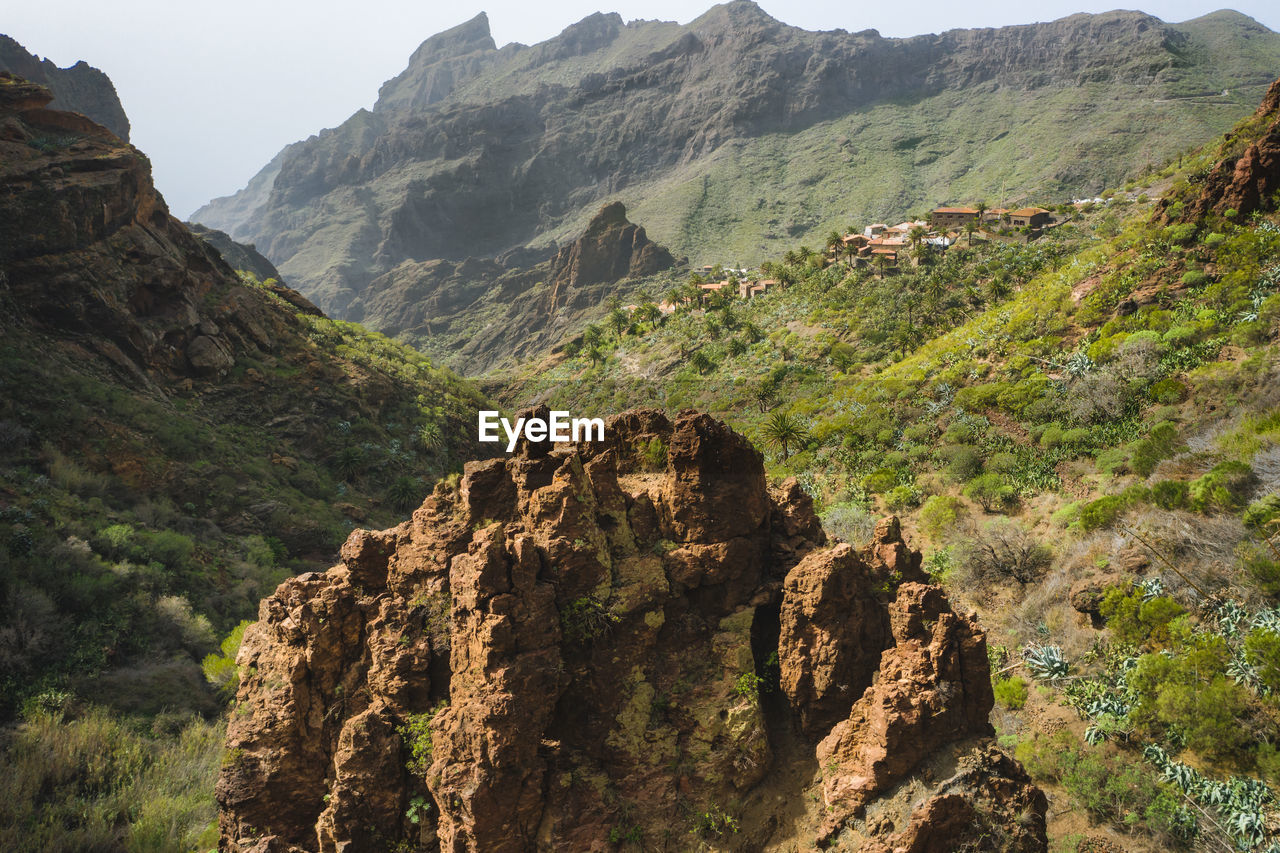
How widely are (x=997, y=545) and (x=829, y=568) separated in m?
15.6

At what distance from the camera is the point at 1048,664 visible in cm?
1538

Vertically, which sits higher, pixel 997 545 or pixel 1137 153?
pixel 1137 153

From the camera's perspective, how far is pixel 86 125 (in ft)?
153

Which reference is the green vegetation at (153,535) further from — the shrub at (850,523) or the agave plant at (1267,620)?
the shrub at (850,523)

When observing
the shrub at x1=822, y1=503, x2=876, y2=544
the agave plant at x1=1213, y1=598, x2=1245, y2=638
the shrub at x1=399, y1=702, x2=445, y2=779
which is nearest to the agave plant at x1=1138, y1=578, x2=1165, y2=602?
the agave plant at x1=1213, y1=598, x2=1245, y2=638

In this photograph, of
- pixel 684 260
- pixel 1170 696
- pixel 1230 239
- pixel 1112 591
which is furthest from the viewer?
pixel 684 260

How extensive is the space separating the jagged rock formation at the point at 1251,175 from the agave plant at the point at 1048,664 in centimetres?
2829

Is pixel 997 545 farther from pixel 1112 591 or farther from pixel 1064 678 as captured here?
pixel 1064 678

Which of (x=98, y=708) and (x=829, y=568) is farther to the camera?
(x=98, y=708)

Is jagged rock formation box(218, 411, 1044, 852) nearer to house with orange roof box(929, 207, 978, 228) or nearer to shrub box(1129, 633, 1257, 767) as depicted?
shrub box(1129, 633, 1257, 767)

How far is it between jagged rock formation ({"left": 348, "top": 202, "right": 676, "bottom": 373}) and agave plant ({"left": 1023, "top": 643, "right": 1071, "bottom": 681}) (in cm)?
11339

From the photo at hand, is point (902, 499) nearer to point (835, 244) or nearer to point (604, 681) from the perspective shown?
point (604, 681)

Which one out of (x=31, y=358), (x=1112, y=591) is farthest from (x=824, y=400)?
(x=31, y=358)

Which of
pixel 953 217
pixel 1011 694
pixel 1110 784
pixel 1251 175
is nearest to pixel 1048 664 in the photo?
pixel 1011 694
